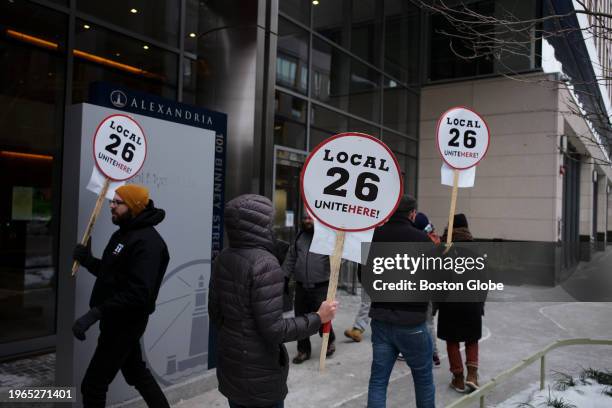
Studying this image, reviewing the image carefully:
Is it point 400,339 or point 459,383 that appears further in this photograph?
point 459,383

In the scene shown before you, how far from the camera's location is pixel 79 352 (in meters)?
3.94

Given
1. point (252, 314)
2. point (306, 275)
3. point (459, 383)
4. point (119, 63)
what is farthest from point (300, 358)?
point (119, 63)

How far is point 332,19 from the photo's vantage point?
1128cm

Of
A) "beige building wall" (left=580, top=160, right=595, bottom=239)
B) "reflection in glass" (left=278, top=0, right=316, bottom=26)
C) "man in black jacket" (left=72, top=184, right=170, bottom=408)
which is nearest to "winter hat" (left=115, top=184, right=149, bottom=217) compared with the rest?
"man in black jacket" (left=72, top=184, right=170, bottom=408)

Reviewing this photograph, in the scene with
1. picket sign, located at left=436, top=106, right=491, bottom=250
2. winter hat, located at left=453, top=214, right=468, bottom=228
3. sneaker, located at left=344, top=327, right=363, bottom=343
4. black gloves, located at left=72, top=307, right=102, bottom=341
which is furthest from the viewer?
sneaker, located at left=344, top=327, right=363, bottom=343

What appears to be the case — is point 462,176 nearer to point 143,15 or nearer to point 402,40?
point 143,15

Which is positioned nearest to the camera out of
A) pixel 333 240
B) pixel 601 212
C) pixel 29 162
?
pixel 333 240

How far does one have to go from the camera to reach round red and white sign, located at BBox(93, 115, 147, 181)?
12.9ft

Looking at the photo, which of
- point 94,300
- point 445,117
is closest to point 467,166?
point 445,117

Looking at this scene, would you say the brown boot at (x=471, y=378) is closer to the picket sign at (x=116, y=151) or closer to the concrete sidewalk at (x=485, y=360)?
the concrete sidewalk at (x=485, y=360)

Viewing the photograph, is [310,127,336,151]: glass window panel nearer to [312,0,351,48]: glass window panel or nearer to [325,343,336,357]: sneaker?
[312,0,351,48]: glass window panel

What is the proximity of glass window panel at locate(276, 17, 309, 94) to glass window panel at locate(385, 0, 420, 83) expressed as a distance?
4.08 m

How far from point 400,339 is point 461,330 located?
1.55 metres

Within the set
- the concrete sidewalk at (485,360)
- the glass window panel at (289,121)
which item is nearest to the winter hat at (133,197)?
the concrete sidewalk at (485,360)
